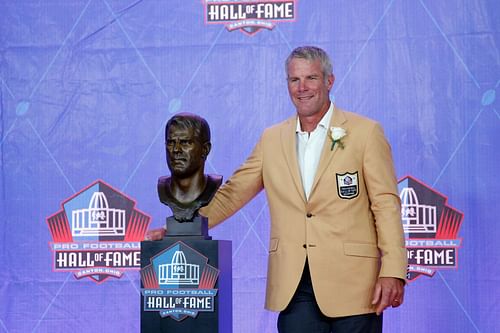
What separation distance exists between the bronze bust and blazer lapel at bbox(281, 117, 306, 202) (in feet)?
1.09

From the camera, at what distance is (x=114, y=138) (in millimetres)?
4281

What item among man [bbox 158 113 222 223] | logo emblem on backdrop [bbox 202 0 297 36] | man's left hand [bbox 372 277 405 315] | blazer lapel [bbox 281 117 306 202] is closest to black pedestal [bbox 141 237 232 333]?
man [bbox 158 113 222 223]

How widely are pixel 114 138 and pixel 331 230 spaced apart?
184 cm

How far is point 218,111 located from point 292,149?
1344mm

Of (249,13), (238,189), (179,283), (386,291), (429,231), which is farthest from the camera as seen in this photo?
(249,13)

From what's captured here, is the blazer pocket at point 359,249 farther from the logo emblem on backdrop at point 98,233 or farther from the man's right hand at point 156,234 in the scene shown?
the logo emblem on backdrop at point 98,233

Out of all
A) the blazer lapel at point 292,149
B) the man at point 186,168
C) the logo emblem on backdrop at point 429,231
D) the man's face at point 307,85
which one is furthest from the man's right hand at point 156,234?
the logo emblem on backdrop at point 429,231

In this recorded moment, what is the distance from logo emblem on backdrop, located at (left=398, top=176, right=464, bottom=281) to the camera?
4.00 m

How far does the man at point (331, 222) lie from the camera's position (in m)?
2.78

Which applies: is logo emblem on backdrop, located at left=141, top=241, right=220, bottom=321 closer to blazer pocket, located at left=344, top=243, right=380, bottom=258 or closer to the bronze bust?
the bronze bust

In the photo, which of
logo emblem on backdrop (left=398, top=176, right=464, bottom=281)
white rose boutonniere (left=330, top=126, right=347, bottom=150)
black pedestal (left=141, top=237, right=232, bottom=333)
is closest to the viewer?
white rose boutonniere (left=330, top=126, right=347, bottom=150)

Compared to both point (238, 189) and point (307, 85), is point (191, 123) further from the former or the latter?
point (307, 85)

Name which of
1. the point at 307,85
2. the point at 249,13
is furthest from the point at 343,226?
the point at 249,13

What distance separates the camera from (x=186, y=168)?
307 centimetres
